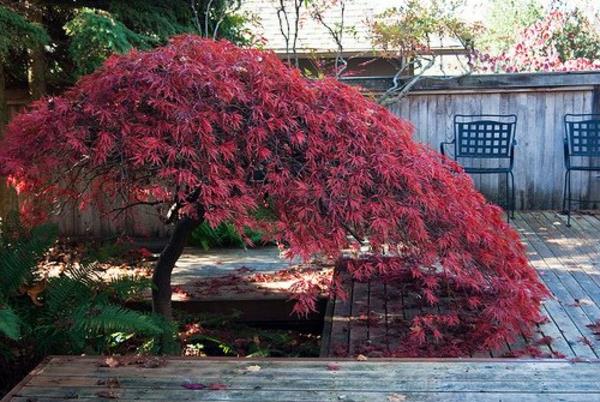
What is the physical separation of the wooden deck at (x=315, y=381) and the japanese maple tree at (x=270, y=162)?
0.43 meters

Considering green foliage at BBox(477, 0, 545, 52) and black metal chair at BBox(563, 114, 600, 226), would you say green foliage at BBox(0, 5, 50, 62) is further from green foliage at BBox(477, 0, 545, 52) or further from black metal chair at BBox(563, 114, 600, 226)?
green foliage at BBox(477, 0, 545, 52)

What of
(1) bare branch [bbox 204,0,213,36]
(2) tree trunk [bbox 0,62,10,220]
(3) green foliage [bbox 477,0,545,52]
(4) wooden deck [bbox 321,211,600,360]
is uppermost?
Answer: (3) green foliage [bbox 477,0,545,52]

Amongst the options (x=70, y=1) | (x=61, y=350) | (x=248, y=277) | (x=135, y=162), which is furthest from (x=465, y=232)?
(x=70, y=1)

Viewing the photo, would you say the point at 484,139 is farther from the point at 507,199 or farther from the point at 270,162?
the point at 270,162

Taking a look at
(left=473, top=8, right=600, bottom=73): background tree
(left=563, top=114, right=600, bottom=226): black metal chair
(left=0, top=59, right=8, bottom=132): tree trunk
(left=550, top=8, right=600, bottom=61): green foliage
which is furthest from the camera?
(left=550, top=8, right=600, bottom=61): green foliage

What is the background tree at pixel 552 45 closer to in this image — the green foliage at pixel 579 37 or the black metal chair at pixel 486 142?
the green foliage at pixel 579 37

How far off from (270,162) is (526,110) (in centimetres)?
541

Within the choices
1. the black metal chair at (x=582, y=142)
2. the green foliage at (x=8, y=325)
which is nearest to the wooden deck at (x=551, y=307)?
the black metal chair at (x=582, y=142)

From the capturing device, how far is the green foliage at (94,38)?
6016 millimetres

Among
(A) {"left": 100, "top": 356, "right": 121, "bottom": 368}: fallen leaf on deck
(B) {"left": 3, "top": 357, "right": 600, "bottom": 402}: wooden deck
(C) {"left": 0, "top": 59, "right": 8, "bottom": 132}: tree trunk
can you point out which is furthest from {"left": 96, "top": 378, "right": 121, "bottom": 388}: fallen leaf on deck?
(C) {"left": 0, "top": 59, "right": 8, "bottom": 132}: tree trunk

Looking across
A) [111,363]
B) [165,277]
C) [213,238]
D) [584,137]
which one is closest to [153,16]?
[213,238]

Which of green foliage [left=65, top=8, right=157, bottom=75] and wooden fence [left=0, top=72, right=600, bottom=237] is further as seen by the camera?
wooden fence [left=0, top=72, right=600, bottom=237]

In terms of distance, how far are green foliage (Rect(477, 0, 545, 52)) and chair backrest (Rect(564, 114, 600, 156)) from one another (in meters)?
9.42

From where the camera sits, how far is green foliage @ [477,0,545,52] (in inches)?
688
